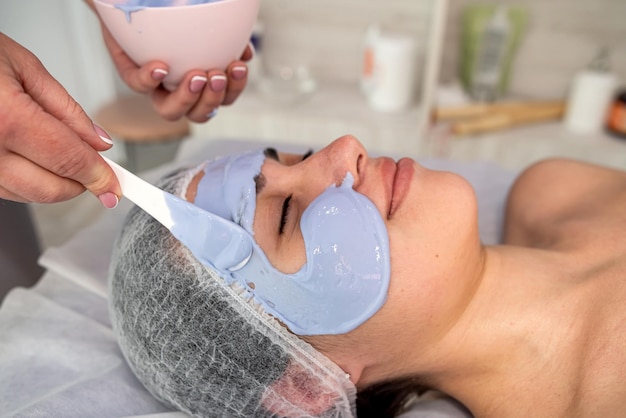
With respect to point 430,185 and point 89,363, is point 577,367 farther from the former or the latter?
point 89,363

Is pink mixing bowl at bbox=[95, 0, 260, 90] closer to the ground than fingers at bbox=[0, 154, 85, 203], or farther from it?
farther from it

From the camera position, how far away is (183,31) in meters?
0.91

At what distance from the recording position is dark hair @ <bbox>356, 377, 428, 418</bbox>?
1.09 metres

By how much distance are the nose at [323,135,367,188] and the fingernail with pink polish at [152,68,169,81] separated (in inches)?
12.5

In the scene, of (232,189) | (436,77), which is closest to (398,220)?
(232,189)

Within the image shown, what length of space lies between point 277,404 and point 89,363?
44 centimetres

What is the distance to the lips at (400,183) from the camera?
0.95 metres

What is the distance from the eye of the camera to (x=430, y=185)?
98 cm

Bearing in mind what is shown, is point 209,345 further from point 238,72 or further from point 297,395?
point 238,72

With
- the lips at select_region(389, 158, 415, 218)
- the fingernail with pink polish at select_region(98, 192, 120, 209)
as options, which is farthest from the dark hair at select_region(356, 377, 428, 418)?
the fingernail with pink polish at select_region(98, 192, 120, 209)

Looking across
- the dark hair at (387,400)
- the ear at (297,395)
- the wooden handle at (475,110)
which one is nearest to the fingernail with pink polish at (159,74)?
the ear at (297,395)

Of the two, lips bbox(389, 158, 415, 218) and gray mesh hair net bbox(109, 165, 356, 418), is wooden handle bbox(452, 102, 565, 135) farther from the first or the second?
gray mesh hair net bbox(109, 165, 356, 418)

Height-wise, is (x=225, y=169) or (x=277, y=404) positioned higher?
(x=225, y=169)

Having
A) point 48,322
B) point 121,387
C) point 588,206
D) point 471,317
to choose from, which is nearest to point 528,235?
point 588,206
